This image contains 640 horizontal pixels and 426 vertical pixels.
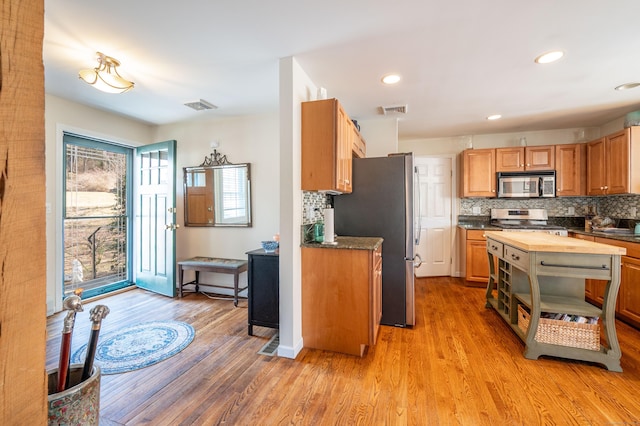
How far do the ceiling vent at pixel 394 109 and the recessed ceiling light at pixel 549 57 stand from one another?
4.31 ft

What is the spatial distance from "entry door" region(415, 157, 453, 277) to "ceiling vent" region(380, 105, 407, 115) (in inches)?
58.7

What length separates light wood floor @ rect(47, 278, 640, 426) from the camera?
1.62 metres

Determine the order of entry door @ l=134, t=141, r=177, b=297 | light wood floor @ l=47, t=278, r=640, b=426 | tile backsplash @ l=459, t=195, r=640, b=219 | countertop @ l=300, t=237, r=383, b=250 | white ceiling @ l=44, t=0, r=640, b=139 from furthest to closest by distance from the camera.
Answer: entry door @ l=134, t=141, r=177, b=297
tile backsplash @ l=459, t=195, r=640, b=219
countertop @ l=300, t=237, r=383, b=250
white ceiling @ l=44, t=0, r=640, b=139
light wood floor @ l=47, t=278, r=640, b=426

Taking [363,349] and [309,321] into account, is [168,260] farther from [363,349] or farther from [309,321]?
[363,349]

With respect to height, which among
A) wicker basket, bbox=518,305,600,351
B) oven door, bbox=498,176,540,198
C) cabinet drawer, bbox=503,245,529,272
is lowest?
wicker basket, bbox=518,305,600,351

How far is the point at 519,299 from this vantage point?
2.56 meters

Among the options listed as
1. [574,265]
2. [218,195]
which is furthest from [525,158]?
[218,195]

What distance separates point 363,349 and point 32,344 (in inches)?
88.0

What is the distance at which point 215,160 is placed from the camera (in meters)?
3.91

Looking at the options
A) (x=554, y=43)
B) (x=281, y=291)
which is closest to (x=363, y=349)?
(x=281, y=291)

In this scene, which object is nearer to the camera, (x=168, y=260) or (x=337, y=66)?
(x=337, y=66)

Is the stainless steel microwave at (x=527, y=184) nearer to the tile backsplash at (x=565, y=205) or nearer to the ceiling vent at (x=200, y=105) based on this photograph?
the tile backsplash at (x=565, y=205)

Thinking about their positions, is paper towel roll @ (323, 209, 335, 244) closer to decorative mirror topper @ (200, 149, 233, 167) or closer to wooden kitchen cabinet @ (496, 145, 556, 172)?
decorative mirror topper @ (200, 149, 233, 167)

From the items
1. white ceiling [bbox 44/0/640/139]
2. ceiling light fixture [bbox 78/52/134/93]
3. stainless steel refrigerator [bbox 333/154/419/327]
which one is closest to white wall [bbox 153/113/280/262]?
white ceiling [bbox 44/0/640/139]
